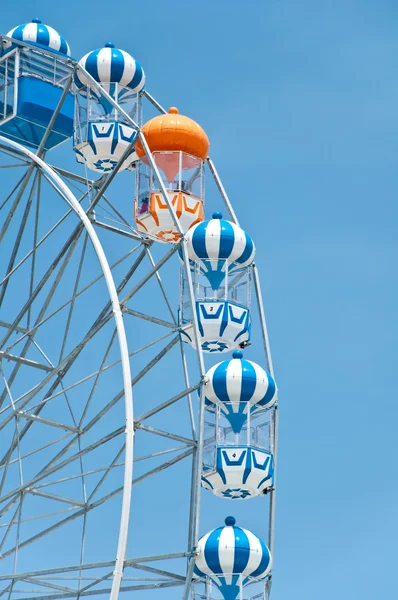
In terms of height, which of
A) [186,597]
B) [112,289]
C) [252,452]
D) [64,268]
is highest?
[64,268]

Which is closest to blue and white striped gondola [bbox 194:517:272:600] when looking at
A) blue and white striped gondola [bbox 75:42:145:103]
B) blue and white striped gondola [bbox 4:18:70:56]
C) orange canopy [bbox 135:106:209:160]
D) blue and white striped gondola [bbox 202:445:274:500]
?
blue and white striped gondola [bbox 202:445:274:500]

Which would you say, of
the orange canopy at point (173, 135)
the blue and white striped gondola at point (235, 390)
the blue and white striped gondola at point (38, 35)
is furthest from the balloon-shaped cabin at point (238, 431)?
the blue and white striped gondola at point (38, 35)

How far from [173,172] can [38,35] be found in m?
5.04

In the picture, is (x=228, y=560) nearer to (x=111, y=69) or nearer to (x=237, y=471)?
(x=237, y=471)

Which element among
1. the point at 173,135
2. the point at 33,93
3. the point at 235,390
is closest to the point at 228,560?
the point at 235,390

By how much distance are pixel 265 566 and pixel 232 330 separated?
4288 millimetres

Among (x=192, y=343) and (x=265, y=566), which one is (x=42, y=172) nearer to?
(x=192, y=343)

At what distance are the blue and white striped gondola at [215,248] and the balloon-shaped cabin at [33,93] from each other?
3.76m

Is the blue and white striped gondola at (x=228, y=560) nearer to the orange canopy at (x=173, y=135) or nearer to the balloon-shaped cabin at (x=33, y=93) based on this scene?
the orange canopy at (x=173, y=135)

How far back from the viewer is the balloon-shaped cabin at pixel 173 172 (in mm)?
31750

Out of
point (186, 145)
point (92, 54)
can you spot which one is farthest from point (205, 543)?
point (92, 54)

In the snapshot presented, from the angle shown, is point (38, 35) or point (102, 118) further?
point (38, 35)

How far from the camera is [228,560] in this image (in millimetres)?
28609

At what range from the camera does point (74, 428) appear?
3288 cm
